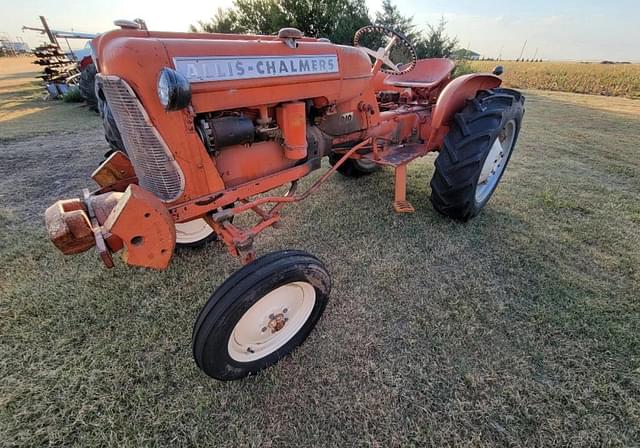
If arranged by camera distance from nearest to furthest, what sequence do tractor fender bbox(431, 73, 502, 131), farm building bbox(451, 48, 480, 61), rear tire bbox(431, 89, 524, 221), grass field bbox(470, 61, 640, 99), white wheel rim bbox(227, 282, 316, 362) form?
white wheel rim bbox(227, 282, 316, 362) < rear tire bbox(431, 89, 524, 221) < tractor fender bbox(431, 73, 502, 131) < farm building bbox(451, 48, 480, 61) < grass field bbox(470, 61, 640, 99)

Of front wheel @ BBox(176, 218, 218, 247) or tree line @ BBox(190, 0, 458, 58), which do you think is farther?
tree line @ BBox(190, 0, 458, 58)

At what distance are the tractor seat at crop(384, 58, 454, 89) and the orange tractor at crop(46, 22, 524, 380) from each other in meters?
1.08

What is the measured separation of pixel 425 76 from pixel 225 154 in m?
2.63

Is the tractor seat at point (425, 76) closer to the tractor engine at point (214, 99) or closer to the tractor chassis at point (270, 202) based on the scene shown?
the tractor chassis at point (270, 202)

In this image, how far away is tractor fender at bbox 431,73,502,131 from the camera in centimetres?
264

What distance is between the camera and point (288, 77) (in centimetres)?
174

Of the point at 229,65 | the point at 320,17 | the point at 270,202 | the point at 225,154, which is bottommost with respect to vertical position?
the point at 270,202

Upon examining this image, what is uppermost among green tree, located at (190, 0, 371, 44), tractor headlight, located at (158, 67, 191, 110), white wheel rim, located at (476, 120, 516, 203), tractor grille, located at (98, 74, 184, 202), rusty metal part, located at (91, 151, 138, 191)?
green tree, located at (190, 0, 371, 44)

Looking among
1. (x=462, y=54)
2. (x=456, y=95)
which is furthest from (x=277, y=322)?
(x=462, y=54)

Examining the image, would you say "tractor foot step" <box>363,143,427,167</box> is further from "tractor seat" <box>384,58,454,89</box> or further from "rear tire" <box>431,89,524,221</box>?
"tractor seat" <box>384,58,454,89</box>

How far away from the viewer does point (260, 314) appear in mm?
1595

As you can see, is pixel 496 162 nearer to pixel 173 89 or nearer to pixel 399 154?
pixel 399 154

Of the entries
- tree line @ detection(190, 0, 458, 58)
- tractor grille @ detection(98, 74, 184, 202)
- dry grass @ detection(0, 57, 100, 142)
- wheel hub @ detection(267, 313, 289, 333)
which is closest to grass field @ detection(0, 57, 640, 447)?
wheel hub @ detection(267, 313, 289, 333)

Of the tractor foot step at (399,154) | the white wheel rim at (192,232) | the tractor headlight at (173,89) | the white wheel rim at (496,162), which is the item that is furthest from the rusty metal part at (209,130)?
the white wheel rim at (496,162)
